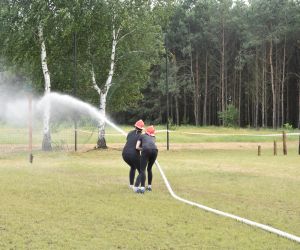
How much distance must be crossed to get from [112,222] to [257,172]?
31.9 feet

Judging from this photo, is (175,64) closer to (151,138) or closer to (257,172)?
(257,172)

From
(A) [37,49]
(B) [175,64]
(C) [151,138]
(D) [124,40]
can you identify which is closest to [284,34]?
(B) [175,64]

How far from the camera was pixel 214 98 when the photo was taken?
69562 mm

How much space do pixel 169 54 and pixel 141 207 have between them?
37.2 metres

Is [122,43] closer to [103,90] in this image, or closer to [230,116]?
[103,90]

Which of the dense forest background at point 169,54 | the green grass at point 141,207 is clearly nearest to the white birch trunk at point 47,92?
the dense forest background at point 169,54

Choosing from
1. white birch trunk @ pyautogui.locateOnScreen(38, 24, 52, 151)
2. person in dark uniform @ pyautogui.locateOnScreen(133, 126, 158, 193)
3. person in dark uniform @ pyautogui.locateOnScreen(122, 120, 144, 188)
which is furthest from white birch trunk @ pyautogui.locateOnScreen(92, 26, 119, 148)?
person in dark uniform @ pyautogui.locateOnScreen(133, 126, 158, 193)

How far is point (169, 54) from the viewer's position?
4716cm

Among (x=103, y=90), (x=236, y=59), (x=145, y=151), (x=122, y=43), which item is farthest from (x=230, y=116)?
(x=145, y=151)

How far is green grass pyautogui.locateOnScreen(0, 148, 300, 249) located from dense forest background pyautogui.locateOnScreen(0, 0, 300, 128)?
10.9 meters

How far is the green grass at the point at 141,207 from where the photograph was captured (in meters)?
7.94

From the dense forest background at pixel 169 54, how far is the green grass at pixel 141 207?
1087 centimetres

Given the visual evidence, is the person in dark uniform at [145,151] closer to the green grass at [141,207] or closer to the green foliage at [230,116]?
the green grass at [141,207]

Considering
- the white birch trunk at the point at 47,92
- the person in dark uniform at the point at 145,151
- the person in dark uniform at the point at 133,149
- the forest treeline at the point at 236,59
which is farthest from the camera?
the forest treeline at the point at 236,59
